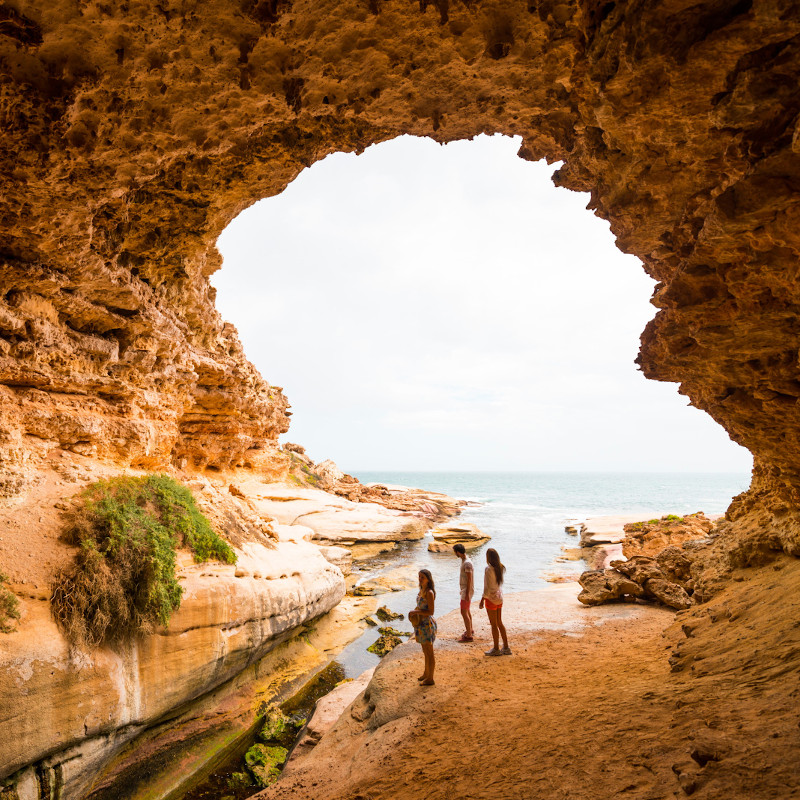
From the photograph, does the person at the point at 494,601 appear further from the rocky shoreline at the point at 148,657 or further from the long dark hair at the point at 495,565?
the rocky shoreline at the point at 148,657

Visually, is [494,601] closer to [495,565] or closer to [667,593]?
[495,565]

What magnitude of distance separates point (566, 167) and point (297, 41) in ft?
11.2

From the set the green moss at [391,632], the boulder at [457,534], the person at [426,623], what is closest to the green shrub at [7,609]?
the person at [426,623]

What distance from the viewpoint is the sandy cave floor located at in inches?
116

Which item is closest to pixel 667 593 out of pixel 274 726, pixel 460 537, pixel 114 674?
pixel 274 726

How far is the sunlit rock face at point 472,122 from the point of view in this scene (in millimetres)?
2916

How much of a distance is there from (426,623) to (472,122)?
265 inches

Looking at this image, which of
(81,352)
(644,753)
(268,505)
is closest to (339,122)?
(81,352)

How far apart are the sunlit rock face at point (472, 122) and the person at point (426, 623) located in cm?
435

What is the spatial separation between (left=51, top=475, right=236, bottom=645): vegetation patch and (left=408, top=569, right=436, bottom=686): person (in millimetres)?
4155

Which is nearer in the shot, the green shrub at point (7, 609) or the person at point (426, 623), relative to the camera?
the green shrub at point (7, 609)

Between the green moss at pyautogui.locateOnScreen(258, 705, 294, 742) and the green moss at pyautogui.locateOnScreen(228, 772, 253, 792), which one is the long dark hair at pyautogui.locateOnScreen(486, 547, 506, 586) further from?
the green moss at pyautogui.locateOnScreen(228, 772, 253, 792)

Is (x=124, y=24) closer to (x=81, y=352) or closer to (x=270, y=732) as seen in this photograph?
(x=81, y=352)

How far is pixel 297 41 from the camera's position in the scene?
12.7ft
